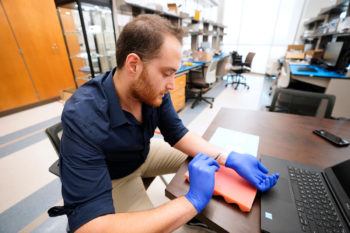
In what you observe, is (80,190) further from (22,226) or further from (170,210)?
(22,226)

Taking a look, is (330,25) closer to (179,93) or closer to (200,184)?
(179,93)

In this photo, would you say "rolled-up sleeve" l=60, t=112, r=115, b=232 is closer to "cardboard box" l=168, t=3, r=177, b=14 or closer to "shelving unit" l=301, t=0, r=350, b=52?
"cardboard box" l=168, t=3, r=177, b=14

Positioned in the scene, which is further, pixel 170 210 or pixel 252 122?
pixel 252 122

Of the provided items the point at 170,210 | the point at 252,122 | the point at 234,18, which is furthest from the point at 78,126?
the point at 234,18

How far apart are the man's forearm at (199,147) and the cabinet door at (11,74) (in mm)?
3683

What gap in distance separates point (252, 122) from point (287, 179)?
1.58ft

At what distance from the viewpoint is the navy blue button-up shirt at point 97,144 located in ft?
1.83

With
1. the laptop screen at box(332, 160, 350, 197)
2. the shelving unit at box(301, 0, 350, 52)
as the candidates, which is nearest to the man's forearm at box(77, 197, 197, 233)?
the laptop screen at box(332, 160, 350, 197)

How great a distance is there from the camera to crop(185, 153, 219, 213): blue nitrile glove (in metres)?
0.54

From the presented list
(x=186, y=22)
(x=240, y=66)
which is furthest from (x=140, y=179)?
(x=240, y=66)

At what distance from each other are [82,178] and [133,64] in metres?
0.47

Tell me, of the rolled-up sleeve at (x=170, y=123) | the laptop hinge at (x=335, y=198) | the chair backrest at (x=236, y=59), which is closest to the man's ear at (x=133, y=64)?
the rolled-up sleeve at (x=170, y=123)

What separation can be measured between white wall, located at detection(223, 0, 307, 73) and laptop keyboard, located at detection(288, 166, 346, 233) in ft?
23.1

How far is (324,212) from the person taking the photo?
50cm
